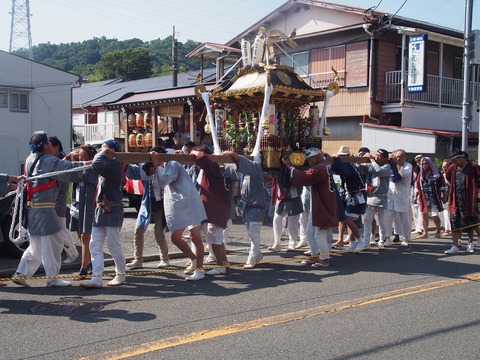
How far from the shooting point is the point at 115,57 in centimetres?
6038

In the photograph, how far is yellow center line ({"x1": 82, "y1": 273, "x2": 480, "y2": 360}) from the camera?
5.10 meters

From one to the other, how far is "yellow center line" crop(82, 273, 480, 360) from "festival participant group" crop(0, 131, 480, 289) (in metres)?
2.06

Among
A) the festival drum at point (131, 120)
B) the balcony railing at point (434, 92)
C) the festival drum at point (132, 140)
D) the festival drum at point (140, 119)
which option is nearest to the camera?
the festival drum at point (140, 119)

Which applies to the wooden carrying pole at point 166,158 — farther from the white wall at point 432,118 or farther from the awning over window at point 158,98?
the white wall at point 432,118

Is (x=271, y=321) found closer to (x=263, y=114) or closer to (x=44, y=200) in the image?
(x=44, y=200)

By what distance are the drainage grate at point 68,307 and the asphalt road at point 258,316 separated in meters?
0.01

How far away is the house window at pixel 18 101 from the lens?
26219mm

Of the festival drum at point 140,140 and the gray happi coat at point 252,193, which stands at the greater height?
the festival drum at point 140,140

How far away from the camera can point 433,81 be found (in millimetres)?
22719

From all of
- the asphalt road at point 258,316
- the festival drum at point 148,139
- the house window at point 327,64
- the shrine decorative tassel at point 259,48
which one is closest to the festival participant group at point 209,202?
the asphalt road at point 258,316

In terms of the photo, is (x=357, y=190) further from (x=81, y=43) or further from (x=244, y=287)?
(x=81, y=43)

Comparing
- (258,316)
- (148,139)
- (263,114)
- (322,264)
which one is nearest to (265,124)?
(263,114)

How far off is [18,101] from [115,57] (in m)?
35.3

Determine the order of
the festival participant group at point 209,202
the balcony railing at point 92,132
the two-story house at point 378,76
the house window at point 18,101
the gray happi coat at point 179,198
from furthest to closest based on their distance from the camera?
1. the balcony railing at point 92,132
2. the house window at point 18,101
3. the two-story house at point 378,76
4. the gray happi coat at point 179,198
5. the festival participant group at point 209,202
